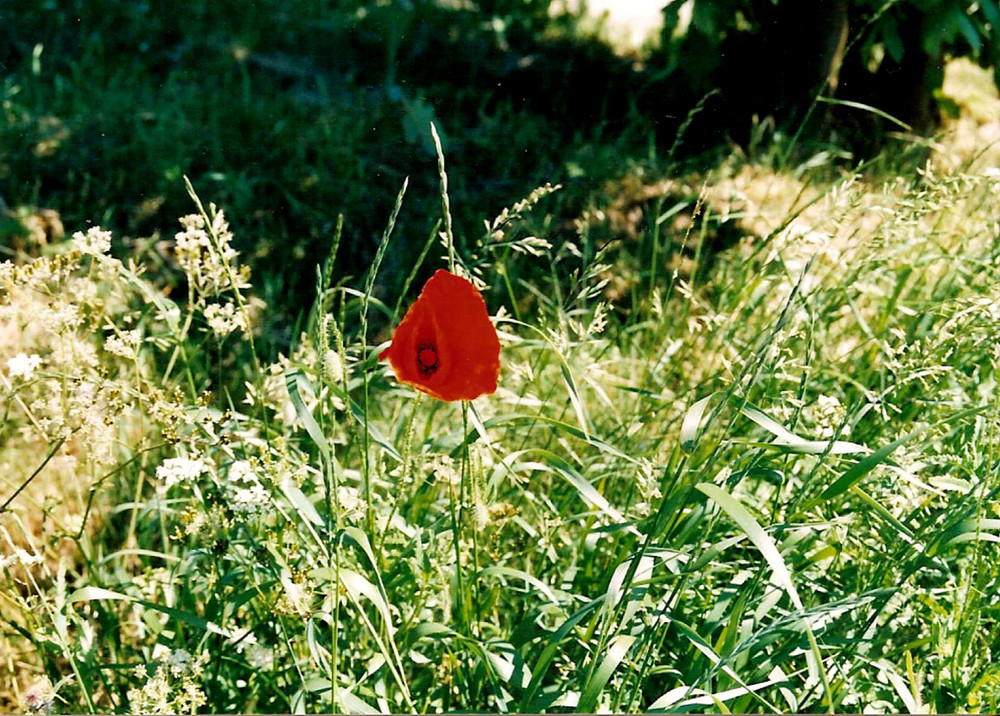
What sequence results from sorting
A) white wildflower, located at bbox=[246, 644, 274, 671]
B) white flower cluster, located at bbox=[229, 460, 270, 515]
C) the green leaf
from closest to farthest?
the green leaf, white flower cluster, located at bbox=[229, 460, 270, 515], white wildflower, located at bbox=[246, 644, 274, 671]

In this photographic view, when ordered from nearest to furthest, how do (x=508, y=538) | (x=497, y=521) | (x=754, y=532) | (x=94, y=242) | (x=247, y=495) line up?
(x=754, y=532)
(x=247, y=495)
(x=94, y=242)
(x=497, y=521)
(x=508, y=538)

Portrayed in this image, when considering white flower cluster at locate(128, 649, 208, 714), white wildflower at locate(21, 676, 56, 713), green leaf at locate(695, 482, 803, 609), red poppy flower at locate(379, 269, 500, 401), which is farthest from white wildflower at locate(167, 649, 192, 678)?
green leaf at locate(695, 482, 803, 609)

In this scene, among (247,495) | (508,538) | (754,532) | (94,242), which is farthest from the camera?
(508,538)

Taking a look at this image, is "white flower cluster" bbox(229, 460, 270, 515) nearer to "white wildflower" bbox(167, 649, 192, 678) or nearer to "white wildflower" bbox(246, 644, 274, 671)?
"white wildflower" bbox(167, 649, 192, 678)

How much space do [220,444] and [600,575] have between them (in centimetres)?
77

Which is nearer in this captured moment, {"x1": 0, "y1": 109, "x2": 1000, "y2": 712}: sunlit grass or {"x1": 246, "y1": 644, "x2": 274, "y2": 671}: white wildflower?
{"x1": 0, "y1": 109, "x2": 1000, "y2": 712}: sunlit grass

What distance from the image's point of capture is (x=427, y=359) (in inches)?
52.6

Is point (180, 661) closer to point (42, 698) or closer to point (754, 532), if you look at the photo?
point (42, 698)

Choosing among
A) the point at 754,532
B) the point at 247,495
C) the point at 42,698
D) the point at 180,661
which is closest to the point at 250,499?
the point at 247,495

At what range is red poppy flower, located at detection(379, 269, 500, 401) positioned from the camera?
127 cm

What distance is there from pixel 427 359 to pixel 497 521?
0.38 m

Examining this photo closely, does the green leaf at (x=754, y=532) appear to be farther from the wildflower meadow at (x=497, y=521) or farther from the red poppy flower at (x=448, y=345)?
the red poppy flower at (x=448, y=345)

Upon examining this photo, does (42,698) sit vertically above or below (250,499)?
below

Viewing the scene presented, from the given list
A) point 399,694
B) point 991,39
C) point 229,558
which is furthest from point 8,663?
point 991,39
